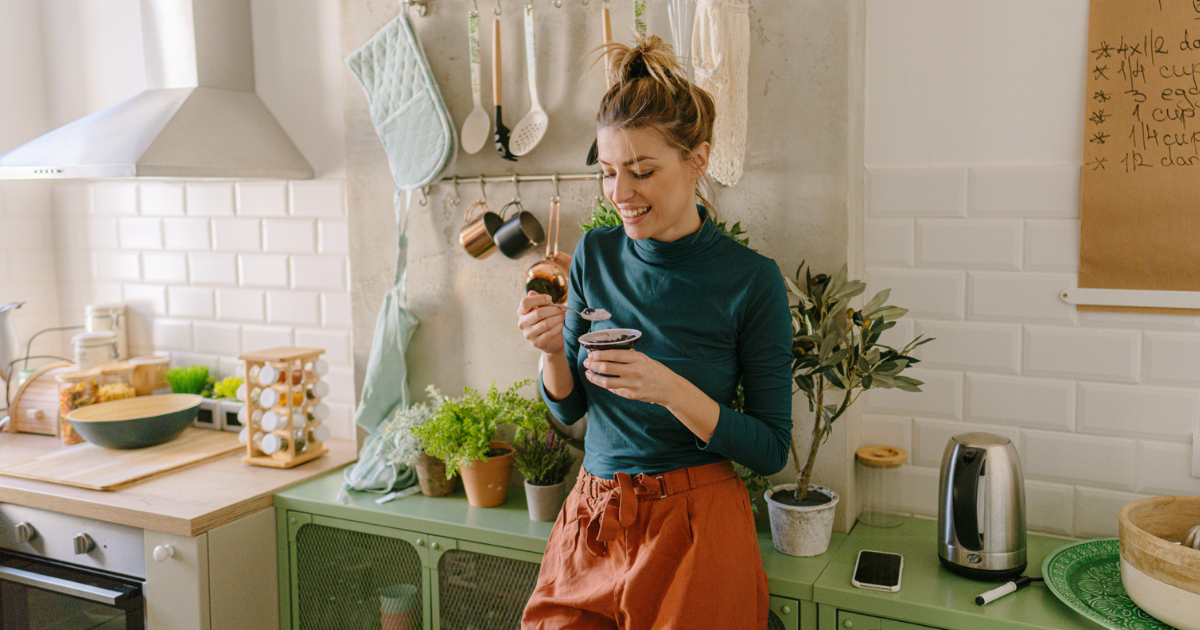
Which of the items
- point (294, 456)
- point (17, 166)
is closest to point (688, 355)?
point (294, 456)

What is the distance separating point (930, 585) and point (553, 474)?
88 cm

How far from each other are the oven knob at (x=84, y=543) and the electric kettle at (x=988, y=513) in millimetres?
2085

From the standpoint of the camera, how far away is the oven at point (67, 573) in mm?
2107

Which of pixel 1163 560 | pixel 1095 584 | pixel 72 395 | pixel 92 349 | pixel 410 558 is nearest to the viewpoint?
pixel 1163 560

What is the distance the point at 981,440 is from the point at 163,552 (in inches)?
73.9

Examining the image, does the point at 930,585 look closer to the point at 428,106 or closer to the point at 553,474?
the point at 553,474

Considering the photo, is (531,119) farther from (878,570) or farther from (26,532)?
(26,532)

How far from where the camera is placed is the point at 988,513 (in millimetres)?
1646

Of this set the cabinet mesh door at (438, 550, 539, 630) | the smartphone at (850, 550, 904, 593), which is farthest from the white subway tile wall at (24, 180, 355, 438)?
the smartphone at (850, 550, 904, 593)

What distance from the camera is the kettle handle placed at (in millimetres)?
1652

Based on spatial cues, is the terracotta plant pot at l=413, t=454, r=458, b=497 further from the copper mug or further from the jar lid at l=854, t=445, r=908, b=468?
the jar lid at l=854, t=445, r=908, b=468

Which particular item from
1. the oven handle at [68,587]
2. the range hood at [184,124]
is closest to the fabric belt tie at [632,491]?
the oven handle at [68,587]

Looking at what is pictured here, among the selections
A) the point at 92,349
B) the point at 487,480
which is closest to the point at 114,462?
the point at 92,349

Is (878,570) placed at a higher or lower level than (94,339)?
lower
